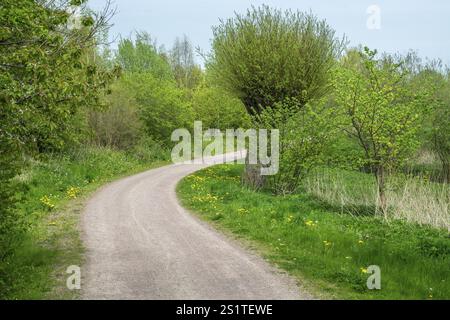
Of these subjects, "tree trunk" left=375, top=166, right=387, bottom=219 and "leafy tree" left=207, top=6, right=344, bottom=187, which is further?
"leafy tree" left=207, top=6, right=344, bottom=187

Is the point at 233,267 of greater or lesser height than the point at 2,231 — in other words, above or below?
below

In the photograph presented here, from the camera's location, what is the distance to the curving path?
8.08 metres

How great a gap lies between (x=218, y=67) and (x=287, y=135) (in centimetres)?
625

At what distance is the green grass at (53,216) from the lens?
27.4 ft

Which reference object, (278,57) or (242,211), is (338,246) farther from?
(278,57)

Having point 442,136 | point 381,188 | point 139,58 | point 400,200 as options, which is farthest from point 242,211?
point 139,58

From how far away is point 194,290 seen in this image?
810 cm

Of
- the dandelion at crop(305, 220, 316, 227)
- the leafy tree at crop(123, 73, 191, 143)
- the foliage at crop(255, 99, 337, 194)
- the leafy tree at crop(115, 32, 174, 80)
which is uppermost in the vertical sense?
the leafy tree at crop(115, 32, 174, 80)

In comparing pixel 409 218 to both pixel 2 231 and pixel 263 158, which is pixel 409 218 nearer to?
pixel 263 158

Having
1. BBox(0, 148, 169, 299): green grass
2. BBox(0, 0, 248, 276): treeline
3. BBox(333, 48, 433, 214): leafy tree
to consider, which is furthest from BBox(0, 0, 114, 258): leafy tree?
BBox(333, 48, 433, 214): leafy tree

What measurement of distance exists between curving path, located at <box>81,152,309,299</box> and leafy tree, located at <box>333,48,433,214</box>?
754 cm

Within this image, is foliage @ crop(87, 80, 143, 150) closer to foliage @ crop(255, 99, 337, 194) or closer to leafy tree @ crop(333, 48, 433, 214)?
foliage @ crop(255, 99, 337, 194)

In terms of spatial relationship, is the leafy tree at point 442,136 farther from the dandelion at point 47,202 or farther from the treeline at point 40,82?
the treeline at point 40,82
